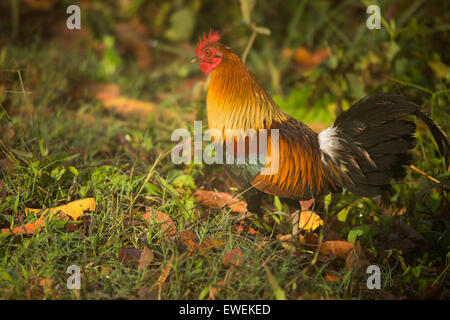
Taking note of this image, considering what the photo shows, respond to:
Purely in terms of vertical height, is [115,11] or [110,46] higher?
[115,11]

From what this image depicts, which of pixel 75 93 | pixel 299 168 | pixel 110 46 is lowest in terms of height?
pixel 299 168

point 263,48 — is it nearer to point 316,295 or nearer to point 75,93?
point 75,93

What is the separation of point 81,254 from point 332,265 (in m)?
1.46

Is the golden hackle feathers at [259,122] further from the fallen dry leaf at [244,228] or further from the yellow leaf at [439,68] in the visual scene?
the yellow leaf at [439,68]

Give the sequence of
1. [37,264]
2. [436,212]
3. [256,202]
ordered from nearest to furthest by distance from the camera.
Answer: [37,264] < [256,202] < [436,212]

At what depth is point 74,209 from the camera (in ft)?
8.01

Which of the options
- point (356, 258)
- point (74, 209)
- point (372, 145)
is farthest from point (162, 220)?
point (372, 145)

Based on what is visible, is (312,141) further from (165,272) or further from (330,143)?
(165,272)

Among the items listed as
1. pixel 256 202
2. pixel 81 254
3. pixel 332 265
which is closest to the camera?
pixel 81 254

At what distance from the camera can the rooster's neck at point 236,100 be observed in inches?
99.9

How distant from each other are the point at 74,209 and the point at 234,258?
1037mm

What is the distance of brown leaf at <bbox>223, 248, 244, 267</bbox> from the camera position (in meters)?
2.13

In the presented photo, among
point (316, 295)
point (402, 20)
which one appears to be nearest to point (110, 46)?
point (402, 20)

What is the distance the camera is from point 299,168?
2555mm
